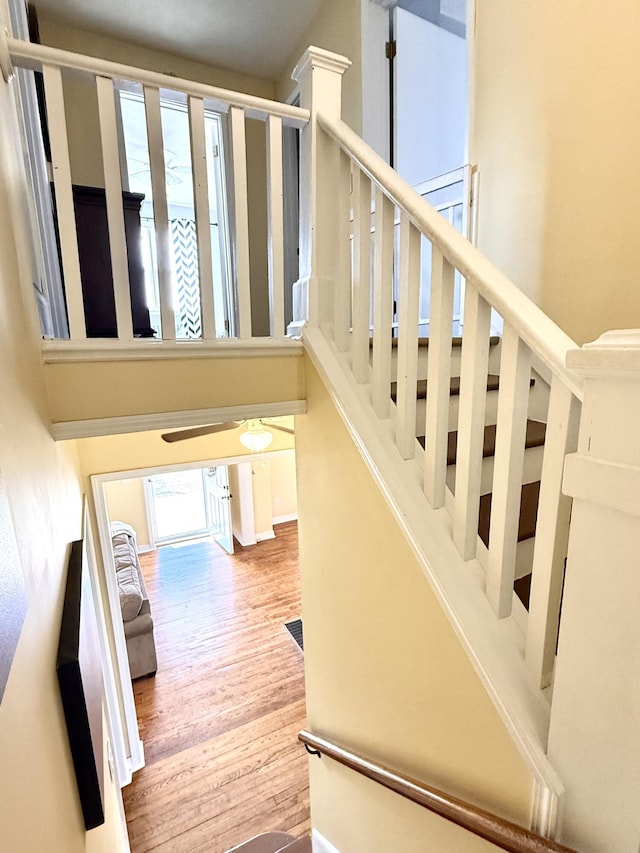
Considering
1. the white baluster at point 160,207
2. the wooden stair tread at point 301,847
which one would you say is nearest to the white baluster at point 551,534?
the white baluster at point 160,207

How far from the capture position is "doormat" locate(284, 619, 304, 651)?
4.71 meters

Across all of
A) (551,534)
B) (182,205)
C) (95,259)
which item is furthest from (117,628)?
(182,205)

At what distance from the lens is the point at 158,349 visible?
144 cm

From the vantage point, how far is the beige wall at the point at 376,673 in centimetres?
108

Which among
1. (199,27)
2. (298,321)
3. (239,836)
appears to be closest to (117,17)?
(199,27)

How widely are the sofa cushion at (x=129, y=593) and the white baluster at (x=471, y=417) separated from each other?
12.2 ft

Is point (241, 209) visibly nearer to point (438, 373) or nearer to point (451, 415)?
point (438, 373)

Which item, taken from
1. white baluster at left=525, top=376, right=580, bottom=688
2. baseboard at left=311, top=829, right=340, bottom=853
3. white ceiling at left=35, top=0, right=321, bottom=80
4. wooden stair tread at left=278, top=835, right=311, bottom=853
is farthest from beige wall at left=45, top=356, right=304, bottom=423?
white ceiling at left=35, top=0, right=321, bottom=80

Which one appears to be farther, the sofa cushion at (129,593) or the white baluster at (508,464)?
the sofa cushion at (129,593)

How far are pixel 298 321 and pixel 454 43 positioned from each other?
7.32 ft

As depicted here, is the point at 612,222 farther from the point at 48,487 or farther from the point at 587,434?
the point at 48,487

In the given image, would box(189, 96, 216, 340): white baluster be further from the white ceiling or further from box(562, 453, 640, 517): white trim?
the white ceiling

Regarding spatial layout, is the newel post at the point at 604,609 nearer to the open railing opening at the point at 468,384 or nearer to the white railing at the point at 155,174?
the open railing opening at the point at 468,384

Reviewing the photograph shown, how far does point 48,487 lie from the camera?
41.2 inches
